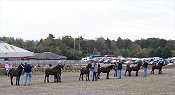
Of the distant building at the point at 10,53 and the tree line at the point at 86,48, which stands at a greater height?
the tree line at the point at 86,48

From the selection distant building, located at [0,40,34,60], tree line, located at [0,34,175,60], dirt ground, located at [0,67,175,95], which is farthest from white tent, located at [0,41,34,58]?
dirt ground, located at [0,67,175,95]

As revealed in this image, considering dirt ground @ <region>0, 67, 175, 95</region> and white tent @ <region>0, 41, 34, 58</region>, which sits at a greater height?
white tent @ <region>0, 41, 34, 58</region>

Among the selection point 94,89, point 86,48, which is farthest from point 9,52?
point 86,48

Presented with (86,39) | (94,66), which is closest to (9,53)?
(94,66)

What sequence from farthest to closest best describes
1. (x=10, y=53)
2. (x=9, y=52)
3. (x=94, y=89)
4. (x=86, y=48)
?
(x=86, y=48), (x=10, y=53), (x=9, y=52), (x=94, y=89)

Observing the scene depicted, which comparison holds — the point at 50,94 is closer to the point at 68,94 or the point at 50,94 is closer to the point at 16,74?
the point at 68,94

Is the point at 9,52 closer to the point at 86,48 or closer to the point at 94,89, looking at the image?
the point at 94,89

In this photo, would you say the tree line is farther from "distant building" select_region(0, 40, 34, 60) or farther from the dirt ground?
the dirt ground

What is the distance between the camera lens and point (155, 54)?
14000cm

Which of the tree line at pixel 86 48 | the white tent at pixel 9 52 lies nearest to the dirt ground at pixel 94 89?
the white tent at pixel 9 52

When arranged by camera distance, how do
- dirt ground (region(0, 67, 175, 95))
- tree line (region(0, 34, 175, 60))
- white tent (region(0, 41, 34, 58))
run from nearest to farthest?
dirt ground (region(0, 67, 175, 95)) < white tent (region(0, 41, 34, 58)) < tree line (region(0, 34, 175, 60))

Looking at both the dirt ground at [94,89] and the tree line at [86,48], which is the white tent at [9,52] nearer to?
the tree line at [86,48]

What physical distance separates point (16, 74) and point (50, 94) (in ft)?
32.5

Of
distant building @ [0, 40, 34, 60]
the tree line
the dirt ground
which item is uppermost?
the tree line
